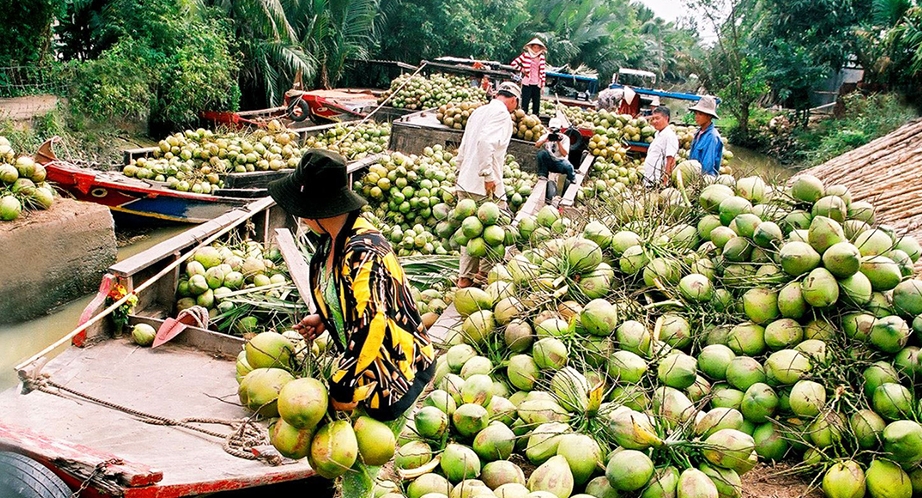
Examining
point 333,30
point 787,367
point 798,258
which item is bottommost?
point 787,367

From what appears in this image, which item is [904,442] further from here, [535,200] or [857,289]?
[535,200]

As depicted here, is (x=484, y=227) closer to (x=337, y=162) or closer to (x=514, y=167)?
(x=337, y=162)

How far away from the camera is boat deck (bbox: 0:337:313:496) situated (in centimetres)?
281

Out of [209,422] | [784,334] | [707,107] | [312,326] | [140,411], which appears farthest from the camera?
[707,107]

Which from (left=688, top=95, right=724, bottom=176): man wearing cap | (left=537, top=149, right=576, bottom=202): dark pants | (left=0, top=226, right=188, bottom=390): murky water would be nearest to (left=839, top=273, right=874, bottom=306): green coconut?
(left=688, top=95, right=724, bottom=176): man wearing cap

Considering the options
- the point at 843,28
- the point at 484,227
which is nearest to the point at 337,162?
the point at 484,227

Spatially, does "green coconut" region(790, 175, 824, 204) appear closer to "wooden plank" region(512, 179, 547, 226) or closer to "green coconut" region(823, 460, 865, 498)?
"green coconut" region(823, 460, 865, 498)

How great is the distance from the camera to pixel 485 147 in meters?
6.25

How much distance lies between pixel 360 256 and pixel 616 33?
36.0 m

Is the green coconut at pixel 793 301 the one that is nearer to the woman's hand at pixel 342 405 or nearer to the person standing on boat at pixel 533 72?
the woman's hand at pixel 342 405

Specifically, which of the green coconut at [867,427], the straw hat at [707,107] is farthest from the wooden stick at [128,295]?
the straw hat at [707,107]

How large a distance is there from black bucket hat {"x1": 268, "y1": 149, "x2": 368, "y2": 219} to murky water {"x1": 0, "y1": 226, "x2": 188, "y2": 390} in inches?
186

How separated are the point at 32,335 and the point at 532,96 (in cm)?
854

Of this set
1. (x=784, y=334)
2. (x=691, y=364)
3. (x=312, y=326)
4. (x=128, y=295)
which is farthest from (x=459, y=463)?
(x=128, y=295)
